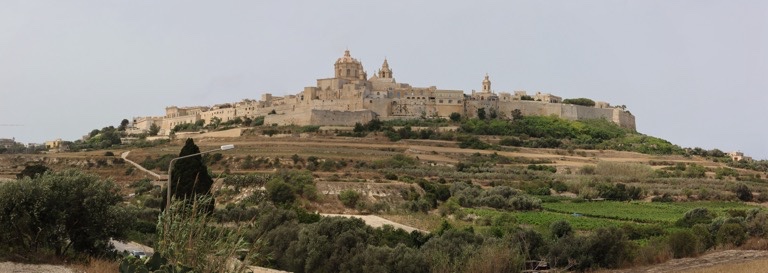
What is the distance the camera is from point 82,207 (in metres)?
17.1

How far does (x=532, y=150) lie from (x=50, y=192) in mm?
53381

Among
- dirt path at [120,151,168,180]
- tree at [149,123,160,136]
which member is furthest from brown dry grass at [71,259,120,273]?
tree at [149,123,160,136]

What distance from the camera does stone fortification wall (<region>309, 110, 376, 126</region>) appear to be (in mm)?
73438

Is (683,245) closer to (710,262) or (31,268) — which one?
(710,262)

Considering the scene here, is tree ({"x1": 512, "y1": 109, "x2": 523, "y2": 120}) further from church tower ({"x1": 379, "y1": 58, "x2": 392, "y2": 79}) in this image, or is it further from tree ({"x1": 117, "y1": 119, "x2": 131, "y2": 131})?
tree ({"x1": 117, "y1": 119, "x2": 131, "y2": 131})

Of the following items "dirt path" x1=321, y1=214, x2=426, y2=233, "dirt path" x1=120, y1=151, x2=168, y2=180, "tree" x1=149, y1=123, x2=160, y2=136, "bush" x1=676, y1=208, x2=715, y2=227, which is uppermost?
"tree" x1=149, y1=123, x2=160, y2=136

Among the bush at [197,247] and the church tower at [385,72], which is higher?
the church tower at [385,72]

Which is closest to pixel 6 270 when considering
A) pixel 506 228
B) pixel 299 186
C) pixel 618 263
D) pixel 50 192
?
pixel 50 192

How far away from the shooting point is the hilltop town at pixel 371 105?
75.8 metres

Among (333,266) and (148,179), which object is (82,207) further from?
(148,179)

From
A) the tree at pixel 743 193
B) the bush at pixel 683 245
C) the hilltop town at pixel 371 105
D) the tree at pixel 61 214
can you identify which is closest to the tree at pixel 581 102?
the hilltop town at pixel 371 105

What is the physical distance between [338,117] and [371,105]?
5051mm

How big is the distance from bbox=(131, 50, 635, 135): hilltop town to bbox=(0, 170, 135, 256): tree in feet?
183

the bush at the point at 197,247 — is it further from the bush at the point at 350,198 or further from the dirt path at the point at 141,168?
the dirt path at the point at 141,168
